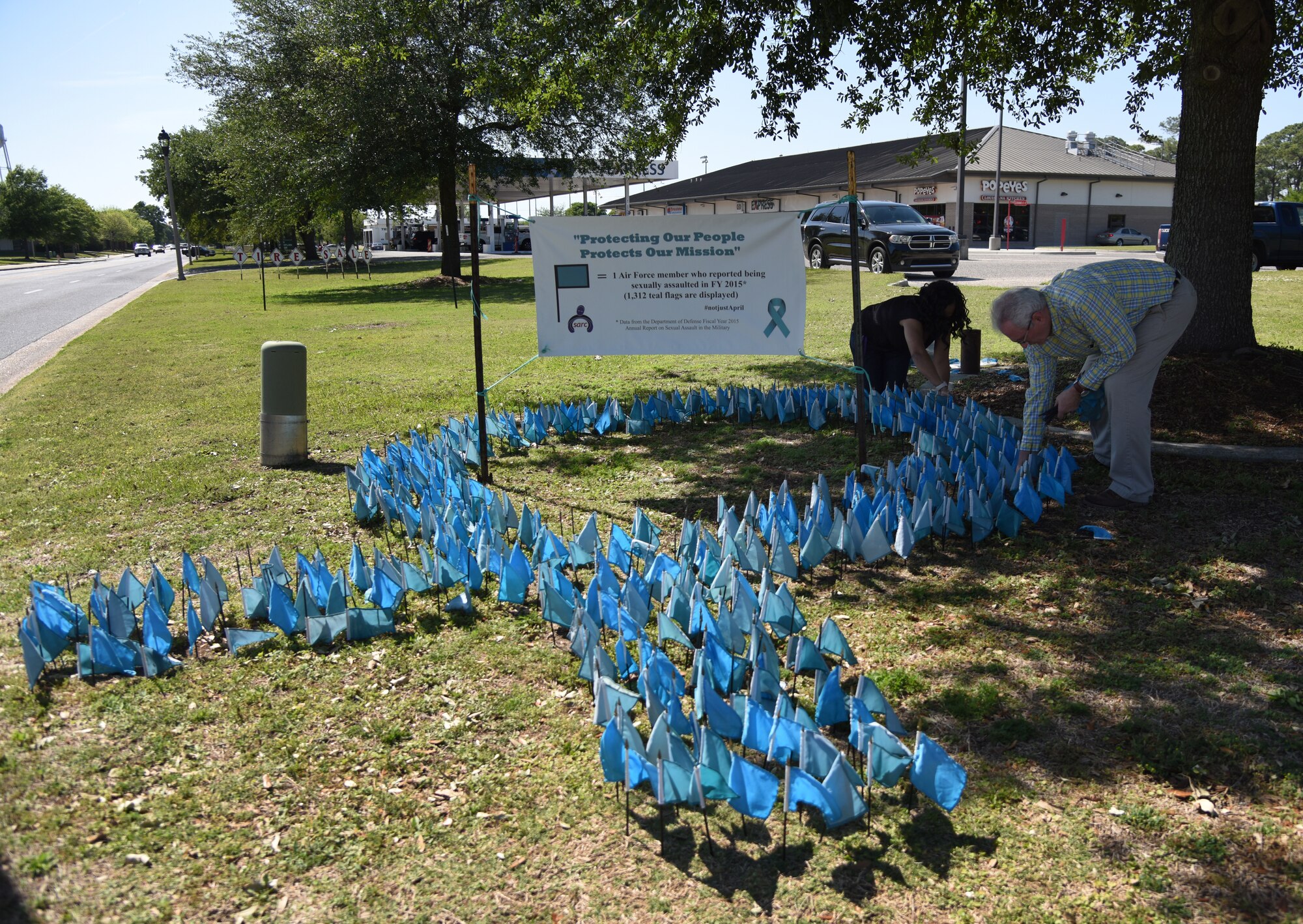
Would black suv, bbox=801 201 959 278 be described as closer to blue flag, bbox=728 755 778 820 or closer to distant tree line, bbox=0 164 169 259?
blue flag, bbox=728 755 778 820

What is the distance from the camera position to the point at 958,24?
9.04 m

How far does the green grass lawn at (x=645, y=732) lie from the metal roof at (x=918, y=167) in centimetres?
4025

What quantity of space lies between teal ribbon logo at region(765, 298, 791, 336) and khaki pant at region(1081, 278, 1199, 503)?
180 centimetres

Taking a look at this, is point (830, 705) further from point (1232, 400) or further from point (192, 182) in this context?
point (192, 182)

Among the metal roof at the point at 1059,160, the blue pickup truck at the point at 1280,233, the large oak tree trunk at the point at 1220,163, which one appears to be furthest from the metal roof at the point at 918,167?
the large oak tree trunk at the point at 1220,163

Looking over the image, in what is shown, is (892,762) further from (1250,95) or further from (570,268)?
(1250,95)

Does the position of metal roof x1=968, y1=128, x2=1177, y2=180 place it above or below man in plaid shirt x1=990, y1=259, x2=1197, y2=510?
above

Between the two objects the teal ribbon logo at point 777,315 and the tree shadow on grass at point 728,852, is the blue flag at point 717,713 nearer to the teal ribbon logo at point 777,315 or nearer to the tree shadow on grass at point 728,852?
the tree shadow on grass at point 728,852

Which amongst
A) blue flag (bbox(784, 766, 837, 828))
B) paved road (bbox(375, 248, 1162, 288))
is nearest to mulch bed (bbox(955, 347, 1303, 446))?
blue flag (bbox(784, 766, 837, 828))

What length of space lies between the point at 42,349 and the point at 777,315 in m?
15.5

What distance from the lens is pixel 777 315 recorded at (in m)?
5.96

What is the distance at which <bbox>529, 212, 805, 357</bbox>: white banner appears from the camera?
233 inches

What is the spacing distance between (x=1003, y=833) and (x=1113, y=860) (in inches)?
11.7

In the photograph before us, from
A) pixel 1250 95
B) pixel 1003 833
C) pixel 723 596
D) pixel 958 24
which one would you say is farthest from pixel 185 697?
pixel 958 24
